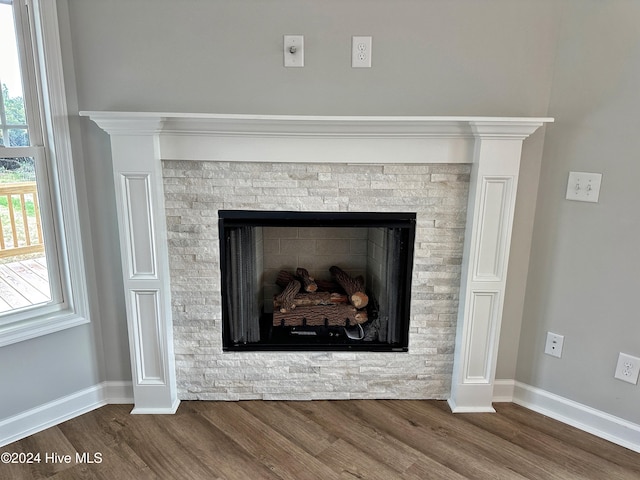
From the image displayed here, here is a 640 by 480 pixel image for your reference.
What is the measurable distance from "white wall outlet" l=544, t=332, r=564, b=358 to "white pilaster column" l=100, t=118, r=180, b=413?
177 cm

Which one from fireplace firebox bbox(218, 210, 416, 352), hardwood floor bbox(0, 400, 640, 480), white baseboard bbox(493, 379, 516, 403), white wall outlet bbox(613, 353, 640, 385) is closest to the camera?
hardwood floor bbox(0, 400, 640, 480)

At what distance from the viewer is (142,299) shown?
2053 mm

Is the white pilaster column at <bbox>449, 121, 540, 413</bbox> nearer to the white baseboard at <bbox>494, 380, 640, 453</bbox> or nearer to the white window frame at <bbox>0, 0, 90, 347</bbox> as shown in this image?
the white baseboard at <bbox>494, 380, 640, 453</bbox>

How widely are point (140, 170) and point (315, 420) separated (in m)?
1.36

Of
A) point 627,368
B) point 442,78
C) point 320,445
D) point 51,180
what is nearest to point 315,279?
point 320,445

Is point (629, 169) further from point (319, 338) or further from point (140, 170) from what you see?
point (140, 170)

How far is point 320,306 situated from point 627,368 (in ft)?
4.55

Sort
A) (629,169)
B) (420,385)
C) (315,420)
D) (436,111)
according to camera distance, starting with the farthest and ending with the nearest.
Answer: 1. (420,385)
2. (315,420)
3. (436,111)
4. (629,169)

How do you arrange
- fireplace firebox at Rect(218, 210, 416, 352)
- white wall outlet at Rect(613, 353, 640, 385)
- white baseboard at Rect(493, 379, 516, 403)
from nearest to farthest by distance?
1. white wall outlet at Rect(613, 353, 640, 385)
2. fireplace firebox at Rect(218, 210, 416, 352)
3. white baseboard at Rect(493, 379, 516, 403)

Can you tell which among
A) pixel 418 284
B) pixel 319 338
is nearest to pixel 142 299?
pixel 319 338

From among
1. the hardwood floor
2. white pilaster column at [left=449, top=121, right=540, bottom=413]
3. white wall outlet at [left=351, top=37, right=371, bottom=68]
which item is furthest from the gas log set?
white wall outlet at [left=351, top=37, right=371, bottom=68]

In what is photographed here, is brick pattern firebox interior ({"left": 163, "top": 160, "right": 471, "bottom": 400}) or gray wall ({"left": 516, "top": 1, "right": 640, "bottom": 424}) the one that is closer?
gray wall ({"left": 516, "top": 1, "right": 640, "bottom": 424})

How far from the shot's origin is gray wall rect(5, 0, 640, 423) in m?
1.84

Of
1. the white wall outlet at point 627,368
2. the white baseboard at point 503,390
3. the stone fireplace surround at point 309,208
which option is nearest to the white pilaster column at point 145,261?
the stone fireplace surround at point 309,208
